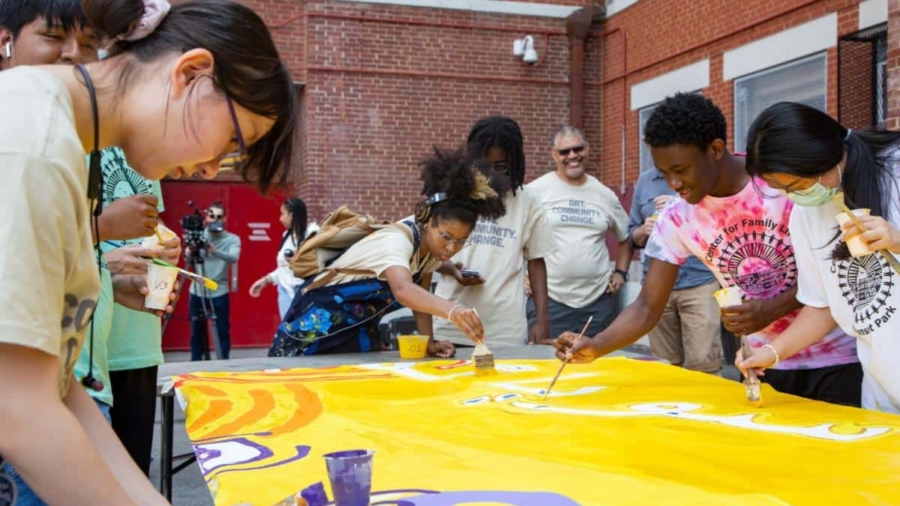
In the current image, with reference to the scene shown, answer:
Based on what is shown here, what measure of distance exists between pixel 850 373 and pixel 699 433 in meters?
0.84

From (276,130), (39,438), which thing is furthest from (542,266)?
(39,438)

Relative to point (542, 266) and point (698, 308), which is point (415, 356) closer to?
point (542, 266)

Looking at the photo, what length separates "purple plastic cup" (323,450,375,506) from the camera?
131 cm

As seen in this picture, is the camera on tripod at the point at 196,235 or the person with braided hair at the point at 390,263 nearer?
the person with braided hair at the point at 390,263

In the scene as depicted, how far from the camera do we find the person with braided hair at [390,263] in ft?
11.8

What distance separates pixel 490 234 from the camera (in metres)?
4.15

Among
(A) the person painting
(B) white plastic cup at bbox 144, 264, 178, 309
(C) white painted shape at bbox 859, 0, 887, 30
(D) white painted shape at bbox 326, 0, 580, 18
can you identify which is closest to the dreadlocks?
(B) white plastic cup at bbox 144, 264, 178, 309

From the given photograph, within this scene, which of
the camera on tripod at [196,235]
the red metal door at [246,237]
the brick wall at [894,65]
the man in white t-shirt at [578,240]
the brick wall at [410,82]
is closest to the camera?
the brick wall at [894,65]

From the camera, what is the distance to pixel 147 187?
8.59 ft

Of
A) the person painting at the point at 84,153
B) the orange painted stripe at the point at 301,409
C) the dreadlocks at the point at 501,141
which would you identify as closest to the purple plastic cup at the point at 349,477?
the person painting at the point at 84,153

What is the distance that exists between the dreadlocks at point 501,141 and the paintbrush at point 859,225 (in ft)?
7.03

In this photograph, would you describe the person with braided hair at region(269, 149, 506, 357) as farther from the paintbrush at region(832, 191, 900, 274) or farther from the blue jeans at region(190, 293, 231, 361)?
the blue jeans at region(190, 293, 231, 361)

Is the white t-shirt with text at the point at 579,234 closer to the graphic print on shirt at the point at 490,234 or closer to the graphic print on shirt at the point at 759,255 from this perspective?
the graphic print on shirt at the point at 490,234

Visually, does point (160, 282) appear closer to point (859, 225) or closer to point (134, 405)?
point (134, 405)
